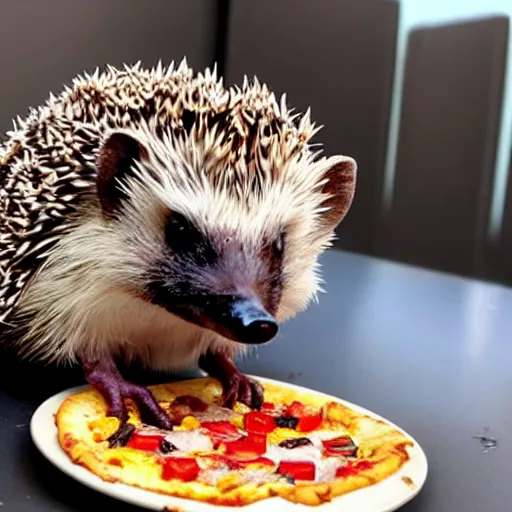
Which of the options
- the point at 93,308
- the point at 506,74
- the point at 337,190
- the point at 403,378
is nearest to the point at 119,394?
the point at 93,308

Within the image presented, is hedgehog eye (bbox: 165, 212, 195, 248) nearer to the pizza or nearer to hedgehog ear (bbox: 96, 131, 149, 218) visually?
hedgehog ear (bbox: 96, 131, 149, 218)

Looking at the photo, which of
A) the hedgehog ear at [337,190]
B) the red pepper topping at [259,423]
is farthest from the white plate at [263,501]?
the hedgehog ear at [337,190]

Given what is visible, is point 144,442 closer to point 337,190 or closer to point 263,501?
point 263,501

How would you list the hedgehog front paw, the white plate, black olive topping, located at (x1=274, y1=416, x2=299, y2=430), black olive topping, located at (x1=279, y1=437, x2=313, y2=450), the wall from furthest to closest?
1. the wall
2. the hedgehog front paw
3. black olive topping, located at (x1=274, y1=416, x2=299, y2=430)
4. black olive topping, located at (x1=279, y1=437, x2=313, y2=450)
5. the white plate

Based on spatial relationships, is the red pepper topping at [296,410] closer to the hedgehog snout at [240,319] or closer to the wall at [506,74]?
the hedgehog snout at [240,319]

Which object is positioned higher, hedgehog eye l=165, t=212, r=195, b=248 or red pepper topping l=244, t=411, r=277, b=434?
hedgehog eye l=165, t=212, r=195, b=248

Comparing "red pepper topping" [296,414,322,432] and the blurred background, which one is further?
the blurred background

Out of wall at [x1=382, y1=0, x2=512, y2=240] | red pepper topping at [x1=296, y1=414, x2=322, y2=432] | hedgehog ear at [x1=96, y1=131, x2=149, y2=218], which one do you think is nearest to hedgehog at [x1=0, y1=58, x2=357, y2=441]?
hedgehog ear at [x1=96, y1=131, x2=149, y2=218]

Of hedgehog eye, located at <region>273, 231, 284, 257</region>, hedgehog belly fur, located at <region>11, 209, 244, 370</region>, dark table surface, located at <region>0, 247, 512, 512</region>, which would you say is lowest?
dark table surface, located at <region>0, 247, 512, 512</region>
